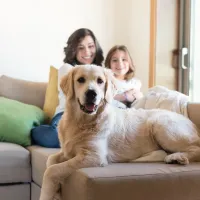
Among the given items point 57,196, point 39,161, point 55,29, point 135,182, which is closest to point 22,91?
point 55,29

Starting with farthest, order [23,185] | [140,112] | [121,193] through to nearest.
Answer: [23,185] < [140,112] < [121,193]

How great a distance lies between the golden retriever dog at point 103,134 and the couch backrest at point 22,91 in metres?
1.25

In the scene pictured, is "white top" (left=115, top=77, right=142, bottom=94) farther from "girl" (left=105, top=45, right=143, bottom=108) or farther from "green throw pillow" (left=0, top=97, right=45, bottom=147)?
"green throw pillow" (left=0, top=97, right=45, bottom=147)

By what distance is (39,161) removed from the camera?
2.26 m

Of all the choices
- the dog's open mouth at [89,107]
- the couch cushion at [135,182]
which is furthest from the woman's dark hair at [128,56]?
the couch cushion at [135,182]

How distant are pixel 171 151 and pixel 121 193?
520mm

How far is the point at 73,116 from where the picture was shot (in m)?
1.95

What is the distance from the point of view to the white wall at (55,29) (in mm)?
3484

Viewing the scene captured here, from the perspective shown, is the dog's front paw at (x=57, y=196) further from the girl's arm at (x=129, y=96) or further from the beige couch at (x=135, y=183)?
the girl's arm at (x=129, y=96)

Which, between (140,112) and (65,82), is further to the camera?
(140,112)

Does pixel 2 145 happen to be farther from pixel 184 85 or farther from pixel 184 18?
pixel 184 18

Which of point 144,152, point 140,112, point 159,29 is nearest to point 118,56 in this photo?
point 159,29

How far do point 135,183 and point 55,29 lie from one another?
234 cm

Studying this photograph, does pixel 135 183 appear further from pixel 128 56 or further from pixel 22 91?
pixel 22 91
